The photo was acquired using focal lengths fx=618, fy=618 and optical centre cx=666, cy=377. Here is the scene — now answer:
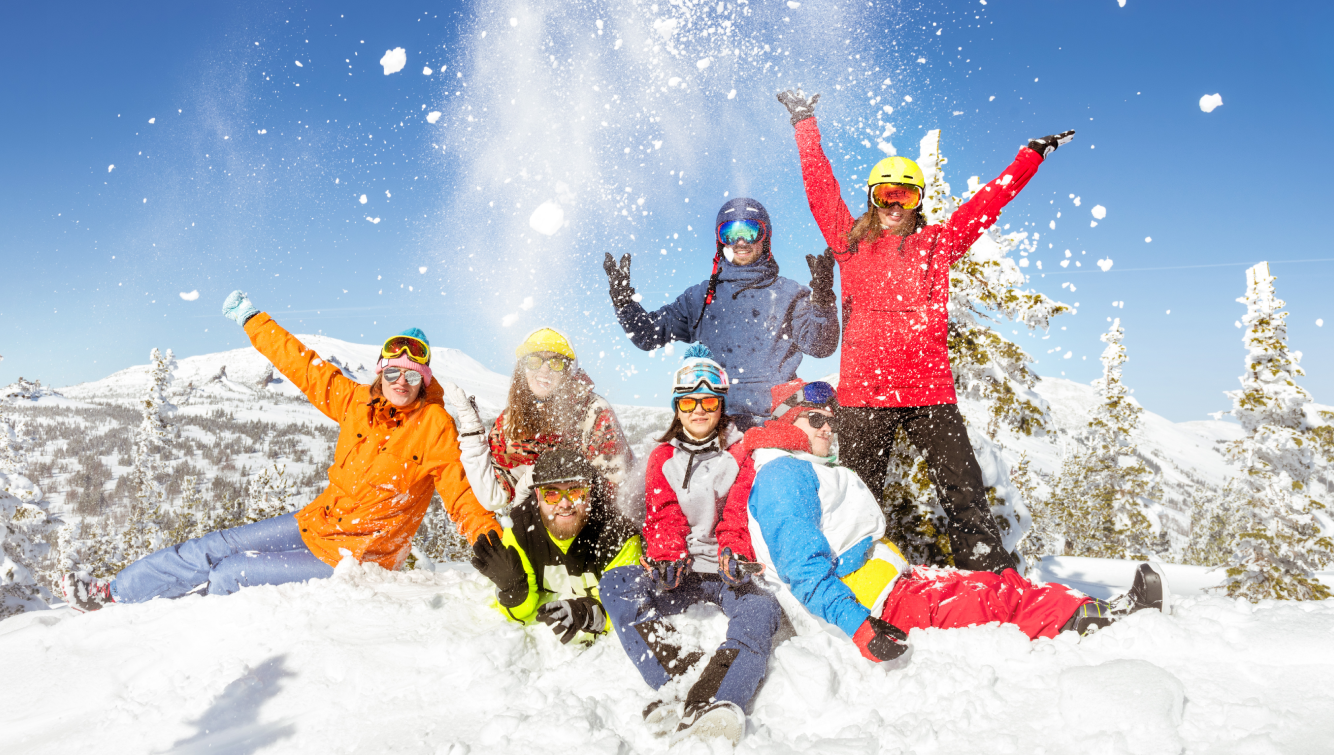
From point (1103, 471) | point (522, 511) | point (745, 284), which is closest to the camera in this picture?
point (522, 511)

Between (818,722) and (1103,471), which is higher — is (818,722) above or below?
above

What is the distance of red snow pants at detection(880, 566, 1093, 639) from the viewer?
328cm

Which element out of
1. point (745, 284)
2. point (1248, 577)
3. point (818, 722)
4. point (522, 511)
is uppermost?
point (745, 284)

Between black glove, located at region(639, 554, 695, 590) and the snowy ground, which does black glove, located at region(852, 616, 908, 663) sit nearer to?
the snowy ground

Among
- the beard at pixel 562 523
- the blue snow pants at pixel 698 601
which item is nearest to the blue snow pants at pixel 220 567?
the beard at pixel 562 523

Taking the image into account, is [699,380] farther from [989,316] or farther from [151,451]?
[151,451]

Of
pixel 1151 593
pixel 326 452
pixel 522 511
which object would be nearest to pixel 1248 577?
pixel 1151 593

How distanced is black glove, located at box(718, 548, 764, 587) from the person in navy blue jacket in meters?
1.35

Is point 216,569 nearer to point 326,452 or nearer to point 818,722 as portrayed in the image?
point 818,722

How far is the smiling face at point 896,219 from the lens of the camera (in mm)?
4480

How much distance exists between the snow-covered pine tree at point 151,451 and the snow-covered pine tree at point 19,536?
2811 centimetres

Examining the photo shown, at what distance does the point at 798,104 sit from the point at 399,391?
3.81 m

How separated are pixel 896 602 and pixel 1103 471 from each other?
2300cm

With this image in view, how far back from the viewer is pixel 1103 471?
Result: 21.7 m
